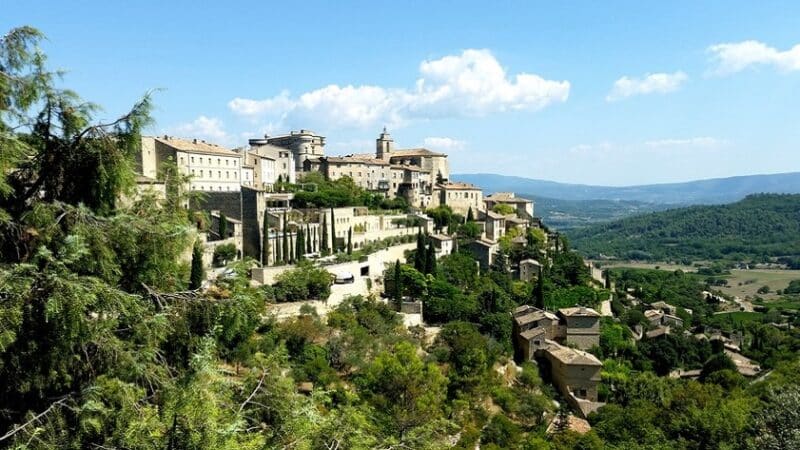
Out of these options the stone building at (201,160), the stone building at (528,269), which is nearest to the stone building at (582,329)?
the stone building at (528,269)

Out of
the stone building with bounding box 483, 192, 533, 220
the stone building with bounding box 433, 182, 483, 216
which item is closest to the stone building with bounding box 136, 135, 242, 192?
the stone building with bounding box 433, 182, 483, 216

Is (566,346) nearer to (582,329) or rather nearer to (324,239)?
(582,329)

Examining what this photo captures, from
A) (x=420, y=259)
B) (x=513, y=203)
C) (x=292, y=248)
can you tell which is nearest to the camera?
(x=292, y=248)

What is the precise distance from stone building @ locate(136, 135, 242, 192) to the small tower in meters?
31.0

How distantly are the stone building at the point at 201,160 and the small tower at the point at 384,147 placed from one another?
31.0 m

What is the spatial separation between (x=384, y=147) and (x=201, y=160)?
1424 inches

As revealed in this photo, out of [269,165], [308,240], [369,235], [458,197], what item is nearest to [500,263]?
[369,235]

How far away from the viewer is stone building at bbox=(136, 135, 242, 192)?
38.2 metres

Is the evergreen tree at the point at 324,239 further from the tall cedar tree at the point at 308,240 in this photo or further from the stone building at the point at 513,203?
the stone building at the point at 513,203

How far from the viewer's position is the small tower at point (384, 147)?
244 ft

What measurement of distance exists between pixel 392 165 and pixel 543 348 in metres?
33.0

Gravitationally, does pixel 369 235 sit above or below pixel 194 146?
below

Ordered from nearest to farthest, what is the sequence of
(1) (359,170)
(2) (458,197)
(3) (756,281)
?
1. (1) (359,170)
2. (2) (458,197)
3. (3) (756,281)

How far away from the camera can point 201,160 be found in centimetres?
4094
